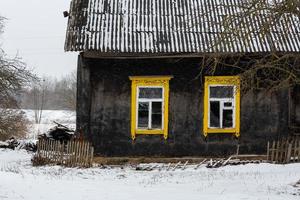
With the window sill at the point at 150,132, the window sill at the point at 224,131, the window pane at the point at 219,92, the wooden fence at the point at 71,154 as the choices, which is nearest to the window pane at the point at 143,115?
the window sill at the point at 150,132

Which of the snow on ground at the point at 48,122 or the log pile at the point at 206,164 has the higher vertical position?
the snow on ground at the point at 48,122

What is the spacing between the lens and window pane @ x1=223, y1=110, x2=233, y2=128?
657 inches

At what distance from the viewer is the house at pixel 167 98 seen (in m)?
16.2

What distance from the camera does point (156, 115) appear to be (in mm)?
16484

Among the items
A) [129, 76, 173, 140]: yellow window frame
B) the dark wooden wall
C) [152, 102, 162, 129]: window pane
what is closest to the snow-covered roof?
the dark wooden wall

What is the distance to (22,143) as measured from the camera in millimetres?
27922

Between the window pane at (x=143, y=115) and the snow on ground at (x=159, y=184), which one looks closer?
the snow on ground at (x=159, y=184)

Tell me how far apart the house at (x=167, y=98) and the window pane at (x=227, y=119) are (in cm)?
3

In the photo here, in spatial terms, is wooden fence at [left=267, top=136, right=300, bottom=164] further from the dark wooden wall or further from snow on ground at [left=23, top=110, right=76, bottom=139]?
snow on ground at [left=23, top=110, right=76, bottom=139]

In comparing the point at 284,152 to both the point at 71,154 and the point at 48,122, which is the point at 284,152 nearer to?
the point at 71,154

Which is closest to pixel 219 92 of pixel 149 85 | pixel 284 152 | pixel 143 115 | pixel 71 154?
pixel 149 85

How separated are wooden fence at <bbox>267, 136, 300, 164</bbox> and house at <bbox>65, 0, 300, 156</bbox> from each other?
0.86 metres

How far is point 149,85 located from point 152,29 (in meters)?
1.88

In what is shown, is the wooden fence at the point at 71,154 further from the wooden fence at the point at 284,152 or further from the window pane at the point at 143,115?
the wooden fence at the point at 284,152
